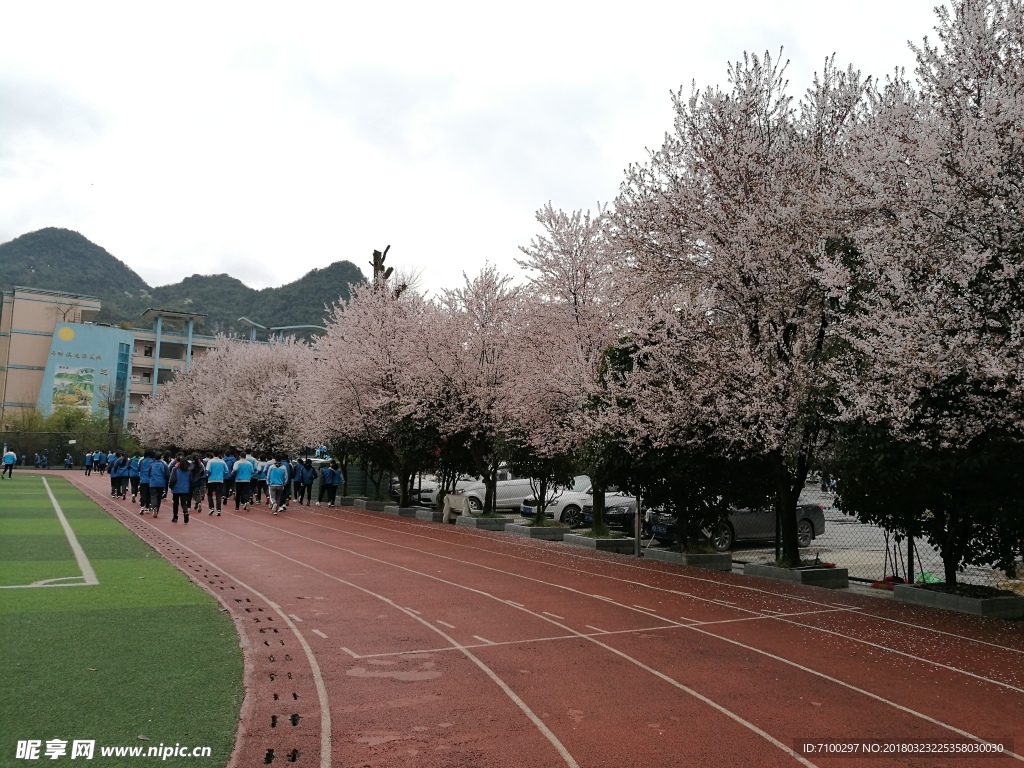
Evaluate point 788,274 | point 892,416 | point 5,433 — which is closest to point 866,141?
point 788,274

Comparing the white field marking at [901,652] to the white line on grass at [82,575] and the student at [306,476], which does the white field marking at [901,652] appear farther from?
the student at [306,476]

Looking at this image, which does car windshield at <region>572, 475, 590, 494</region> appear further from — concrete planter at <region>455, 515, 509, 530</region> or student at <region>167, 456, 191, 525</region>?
student at <region>167, 456, 191, 525</region>

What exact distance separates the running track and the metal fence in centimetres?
277

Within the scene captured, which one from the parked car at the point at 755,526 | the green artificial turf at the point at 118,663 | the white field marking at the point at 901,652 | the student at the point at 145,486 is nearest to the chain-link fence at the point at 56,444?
the student at the point at 145,486

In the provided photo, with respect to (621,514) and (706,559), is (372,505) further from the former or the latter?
(706,559)

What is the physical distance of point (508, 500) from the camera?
2922cm

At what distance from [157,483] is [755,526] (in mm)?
16129

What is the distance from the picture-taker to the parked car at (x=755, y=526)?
18188 millimetres

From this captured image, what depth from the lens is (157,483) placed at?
2252cm

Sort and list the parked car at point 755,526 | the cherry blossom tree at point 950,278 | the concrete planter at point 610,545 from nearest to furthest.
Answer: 1. the cherry blossom tree at point 950,278
2. the concrete planter at point 610,545
3. the parked car at point 755,526

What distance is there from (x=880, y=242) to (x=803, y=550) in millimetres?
9412

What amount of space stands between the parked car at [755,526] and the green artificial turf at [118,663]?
10.6 meters

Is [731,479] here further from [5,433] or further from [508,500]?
[5,433]

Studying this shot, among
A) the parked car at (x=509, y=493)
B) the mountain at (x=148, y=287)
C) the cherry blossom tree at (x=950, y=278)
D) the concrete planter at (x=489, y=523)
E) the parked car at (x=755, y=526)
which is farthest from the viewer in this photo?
the mountain at (x=148, y=287)
